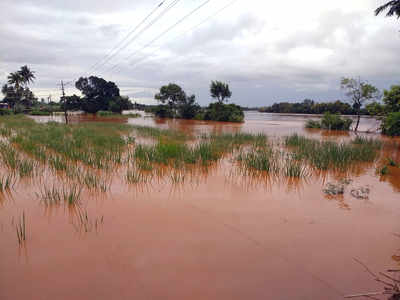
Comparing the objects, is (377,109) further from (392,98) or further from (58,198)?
(58,198)

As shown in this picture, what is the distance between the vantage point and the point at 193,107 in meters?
36.9

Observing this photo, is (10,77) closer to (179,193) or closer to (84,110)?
(84,110)

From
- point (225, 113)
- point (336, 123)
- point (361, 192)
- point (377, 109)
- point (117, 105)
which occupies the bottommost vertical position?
point (361, 192)

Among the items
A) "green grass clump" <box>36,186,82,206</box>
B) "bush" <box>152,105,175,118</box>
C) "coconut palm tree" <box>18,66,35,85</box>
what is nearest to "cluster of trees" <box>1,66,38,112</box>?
"coconut palm tree" <box>18,66,35,85</box>

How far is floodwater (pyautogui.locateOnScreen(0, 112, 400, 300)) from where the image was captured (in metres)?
2.27

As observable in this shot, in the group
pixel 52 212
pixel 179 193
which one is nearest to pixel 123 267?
pixel 52 212

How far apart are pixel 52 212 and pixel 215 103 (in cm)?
3212

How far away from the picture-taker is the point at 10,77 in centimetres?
4100

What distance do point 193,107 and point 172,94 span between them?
4.49m

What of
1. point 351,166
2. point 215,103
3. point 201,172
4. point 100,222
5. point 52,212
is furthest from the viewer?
point 215,103

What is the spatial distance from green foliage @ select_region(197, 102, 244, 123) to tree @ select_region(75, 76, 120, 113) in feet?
80.4

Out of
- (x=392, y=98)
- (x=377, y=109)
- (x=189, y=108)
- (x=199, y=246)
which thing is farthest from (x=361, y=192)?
(x=189, y=108)

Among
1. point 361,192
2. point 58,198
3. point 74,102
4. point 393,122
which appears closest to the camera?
point 58,198

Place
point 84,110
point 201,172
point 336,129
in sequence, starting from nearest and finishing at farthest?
point 201,172 → point 336,129 → point 84,110
